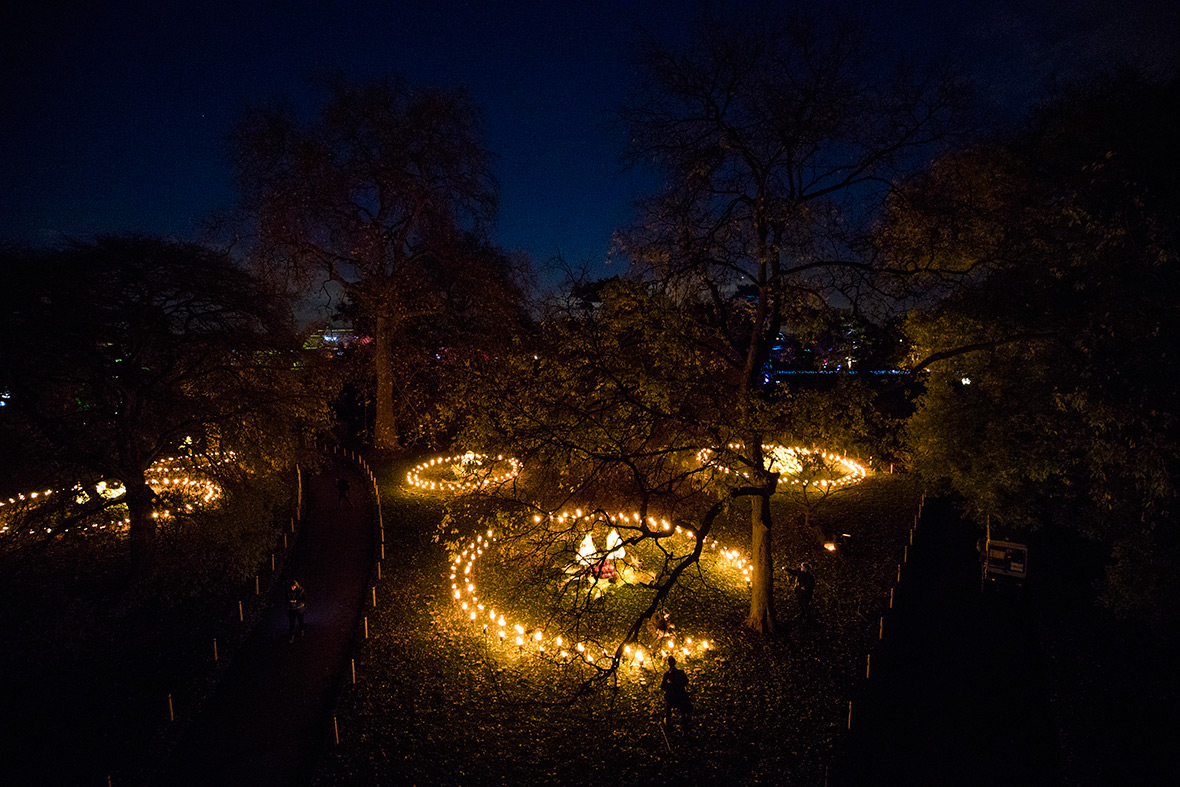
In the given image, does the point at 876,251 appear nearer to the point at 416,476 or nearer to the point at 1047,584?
the point at 1047,584

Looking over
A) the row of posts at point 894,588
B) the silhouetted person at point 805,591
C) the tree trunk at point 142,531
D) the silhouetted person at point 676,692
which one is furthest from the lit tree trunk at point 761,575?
the tree trunk at point 142,531

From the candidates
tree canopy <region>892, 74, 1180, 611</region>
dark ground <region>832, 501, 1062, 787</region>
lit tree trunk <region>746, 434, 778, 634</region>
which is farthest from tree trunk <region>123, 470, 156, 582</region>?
tree canopy <region>892, 74, 1180, 611</region>

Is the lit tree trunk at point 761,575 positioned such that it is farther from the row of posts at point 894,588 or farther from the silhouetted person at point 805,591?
the row of posts at point 894,588

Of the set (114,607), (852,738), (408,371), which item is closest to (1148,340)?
(852,738)

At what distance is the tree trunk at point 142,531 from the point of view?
1271cm

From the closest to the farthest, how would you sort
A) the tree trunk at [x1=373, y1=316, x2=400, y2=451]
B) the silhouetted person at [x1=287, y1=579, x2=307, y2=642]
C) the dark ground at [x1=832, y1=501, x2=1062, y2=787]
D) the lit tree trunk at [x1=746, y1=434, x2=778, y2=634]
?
the dark ground at [x1=832, y1=501, x2=1062, y2=787], the lit tree trunk at [x1=746, y1=434, x2=778, y2=634], the silhouetted person at [x1=287, y1=579, x2=307, y2=642], the tree trunk at [x1=373, y1=316, x2=400, y2=451]

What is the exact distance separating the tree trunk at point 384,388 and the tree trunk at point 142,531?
16.4 meters

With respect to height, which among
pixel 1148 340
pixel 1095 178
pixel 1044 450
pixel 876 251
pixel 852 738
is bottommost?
pixel 852 738

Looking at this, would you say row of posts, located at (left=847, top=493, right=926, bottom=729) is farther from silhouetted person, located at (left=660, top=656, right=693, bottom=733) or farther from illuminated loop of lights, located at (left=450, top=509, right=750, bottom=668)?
illuminated loop of lights, located at (left=450, top=509, right=750, bottom=668)

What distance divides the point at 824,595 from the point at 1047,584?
20.1 feet

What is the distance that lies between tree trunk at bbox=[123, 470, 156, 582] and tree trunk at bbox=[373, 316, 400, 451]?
53.8 ft

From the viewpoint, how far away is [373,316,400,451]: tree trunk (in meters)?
29.0

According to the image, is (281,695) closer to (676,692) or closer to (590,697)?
(590,697)

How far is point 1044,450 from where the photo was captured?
41.1 feet
